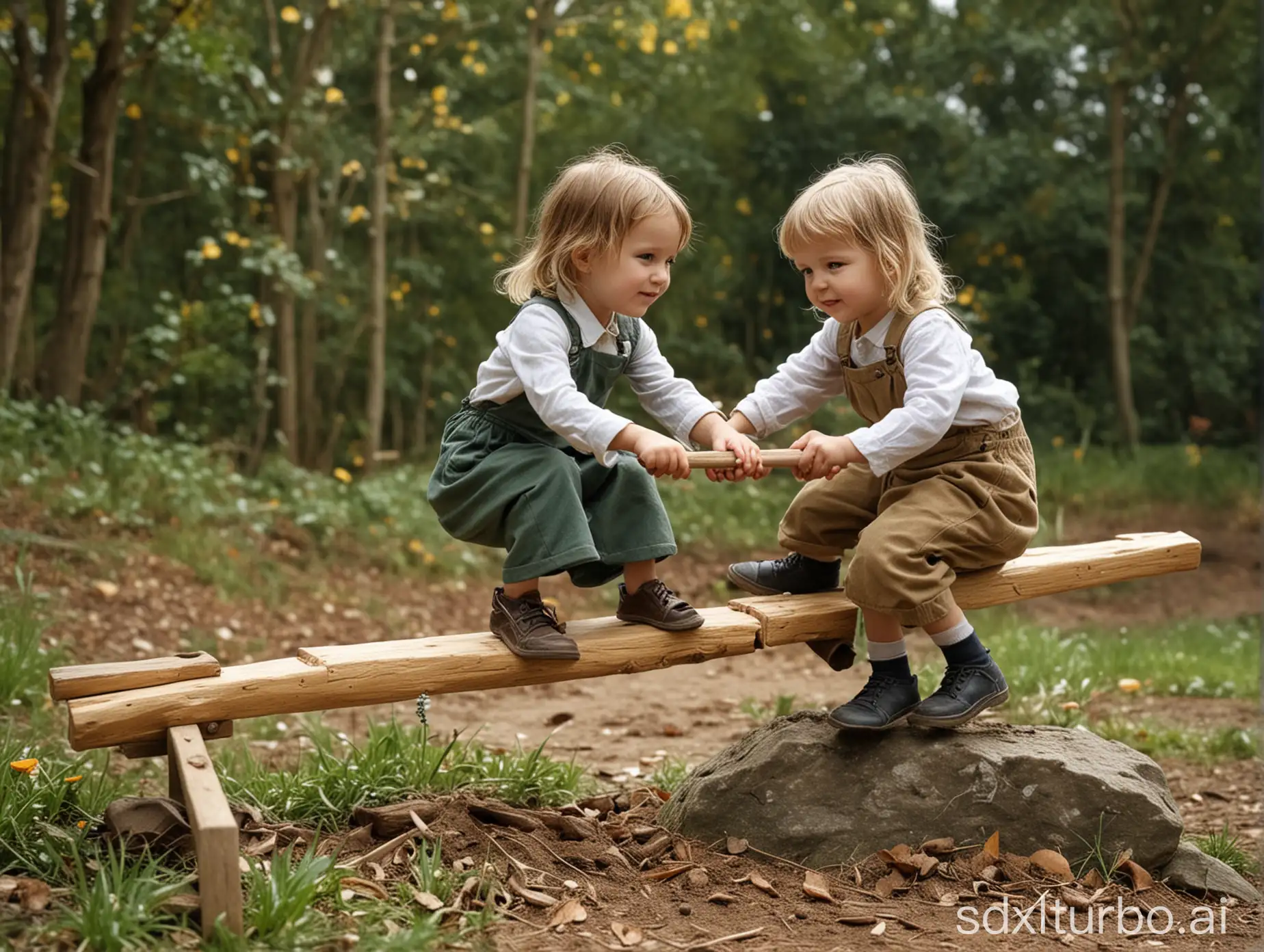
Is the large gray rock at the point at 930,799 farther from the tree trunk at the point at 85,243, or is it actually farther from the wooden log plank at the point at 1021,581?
the tree trunk at the point at 85,243

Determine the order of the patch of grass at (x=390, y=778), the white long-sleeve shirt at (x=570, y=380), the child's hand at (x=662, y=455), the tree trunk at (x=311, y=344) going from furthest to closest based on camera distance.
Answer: the tree trunk at (x=311, y=344) → the patch of grass at (x=390, y=778) → the white long-sleeve shirt at (x=570, y=380) → the child's hand at (x=662, y=455)

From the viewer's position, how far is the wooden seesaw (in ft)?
9.44

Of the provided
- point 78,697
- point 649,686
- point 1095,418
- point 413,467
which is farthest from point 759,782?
point 1095,418

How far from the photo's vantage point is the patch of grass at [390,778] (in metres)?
3.74

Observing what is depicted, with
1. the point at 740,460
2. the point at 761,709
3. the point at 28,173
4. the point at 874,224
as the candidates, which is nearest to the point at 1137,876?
the point at 740,460

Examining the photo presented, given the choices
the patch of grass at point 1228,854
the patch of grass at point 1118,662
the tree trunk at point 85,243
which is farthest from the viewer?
the tree trunk at point 85,243

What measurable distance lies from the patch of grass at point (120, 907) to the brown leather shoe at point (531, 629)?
99 centimetres

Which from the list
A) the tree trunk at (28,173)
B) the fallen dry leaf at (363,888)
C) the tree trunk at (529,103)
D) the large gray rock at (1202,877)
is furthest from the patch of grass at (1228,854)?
the tree trunk at (529,103)

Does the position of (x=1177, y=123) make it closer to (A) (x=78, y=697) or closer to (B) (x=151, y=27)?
(B) (x=151, y=27)

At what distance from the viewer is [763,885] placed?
3.43 meters

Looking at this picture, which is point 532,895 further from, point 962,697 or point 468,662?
point 962,697

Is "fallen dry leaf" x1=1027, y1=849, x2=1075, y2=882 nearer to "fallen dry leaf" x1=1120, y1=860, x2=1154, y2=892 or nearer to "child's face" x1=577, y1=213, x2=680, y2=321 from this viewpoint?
"fallen dry leaf" x1=1120, y1=860, x2=1154, y2=892

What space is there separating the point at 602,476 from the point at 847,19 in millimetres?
11017

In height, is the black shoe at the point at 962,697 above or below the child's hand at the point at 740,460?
below
